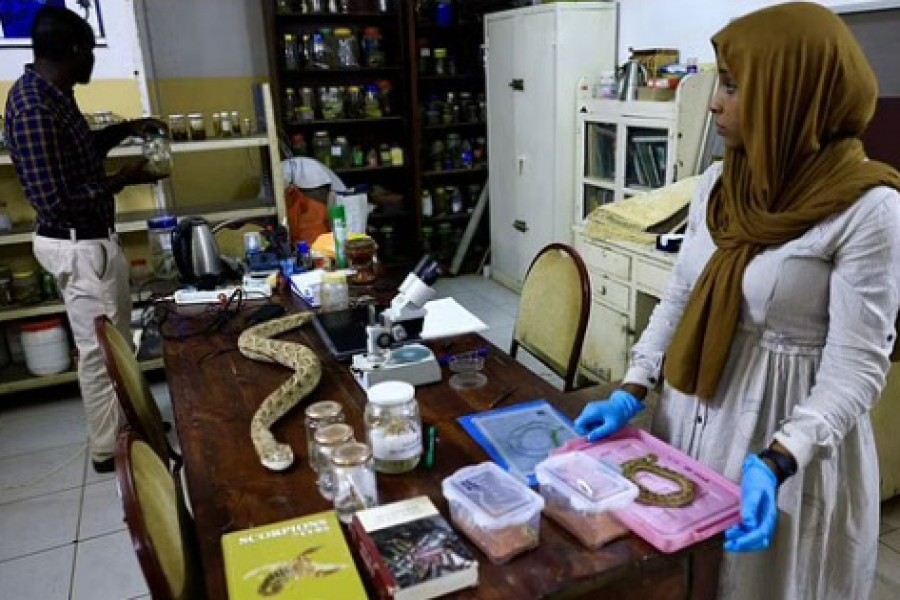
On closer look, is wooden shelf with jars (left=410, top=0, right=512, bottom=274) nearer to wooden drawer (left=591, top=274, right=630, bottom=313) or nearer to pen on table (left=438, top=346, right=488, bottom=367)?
wooden drawer (left=591, top=274, right=630, bottom=313)

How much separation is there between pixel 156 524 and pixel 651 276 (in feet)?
6.90

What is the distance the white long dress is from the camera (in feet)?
3.67

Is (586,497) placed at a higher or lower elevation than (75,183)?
lower

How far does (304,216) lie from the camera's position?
383cm

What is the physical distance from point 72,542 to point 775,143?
2418 mm

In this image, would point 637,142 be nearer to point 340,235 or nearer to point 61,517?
point 340,235

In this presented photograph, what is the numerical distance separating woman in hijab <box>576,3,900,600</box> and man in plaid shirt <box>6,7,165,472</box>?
2.06 metres

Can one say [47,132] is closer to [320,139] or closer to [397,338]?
[397,338]

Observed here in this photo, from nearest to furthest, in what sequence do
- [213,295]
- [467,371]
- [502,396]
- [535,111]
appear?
[502,396]
[467,371]
[213,295]
[535,111]

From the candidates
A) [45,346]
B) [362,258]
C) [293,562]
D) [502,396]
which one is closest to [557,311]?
[502,396]

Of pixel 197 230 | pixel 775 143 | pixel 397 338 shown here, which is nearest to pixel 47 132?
pixel 197 230

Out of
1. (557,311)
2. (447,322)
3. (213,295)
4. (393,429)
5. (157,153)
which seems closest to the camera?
(393,429)

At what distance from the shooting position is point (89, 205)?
247 centimetres

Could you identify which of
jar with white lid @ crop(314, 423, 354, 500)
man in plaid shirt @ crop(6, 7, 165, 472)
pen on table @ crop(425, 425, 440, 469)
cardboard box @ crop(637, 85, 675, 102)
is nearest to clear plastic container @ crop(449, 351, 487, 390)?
pen on table @ crop(425, 425, 440, 469)
